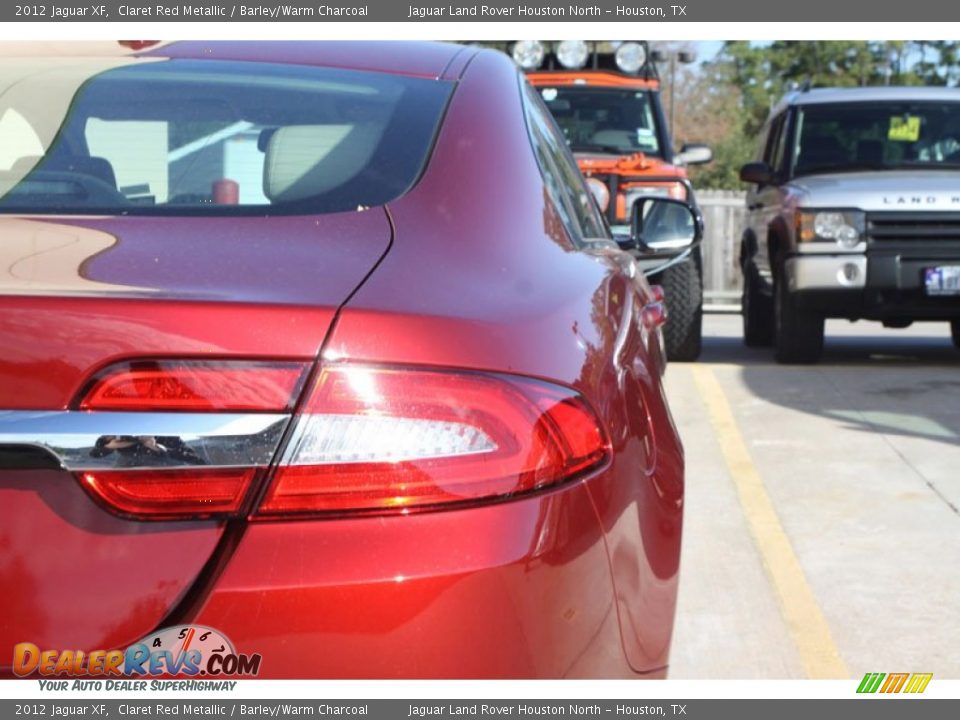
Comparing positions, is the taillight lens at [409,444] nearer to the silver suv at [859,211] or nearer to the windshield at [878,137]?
the silver suv at [859,211]

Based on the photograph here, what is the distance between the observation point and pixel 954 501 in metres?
5.93

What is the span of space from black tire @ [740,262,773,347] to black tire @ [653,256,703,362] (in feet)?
4.79

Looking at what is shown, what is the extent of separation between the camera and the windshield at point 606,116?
36.7ft

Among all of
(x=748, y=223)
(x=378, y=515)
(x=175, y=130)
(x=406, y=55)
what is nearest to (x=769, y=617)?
(x=406, y=55)

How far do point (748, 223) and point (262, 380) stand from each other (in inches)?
424

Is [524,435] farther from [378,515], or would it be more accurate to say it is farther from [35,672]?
[35,672]

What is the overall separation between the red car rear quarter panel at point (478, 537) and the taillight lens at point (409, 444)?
0.03 metres

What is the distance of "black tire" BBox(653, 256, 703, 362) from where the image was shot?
378 inches

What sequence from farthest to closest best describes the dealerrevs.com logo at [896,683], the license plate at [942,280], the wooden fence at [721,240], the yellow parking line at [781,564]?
the wooden fence at [721,240]
the license plate at [942,280]
the yellow parking line at [781,564]
the dealerrevs.com logo at [896,683]

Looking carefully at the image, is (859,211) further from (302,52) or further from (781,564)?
(302,52)

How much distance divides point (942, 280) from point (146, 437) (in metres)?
8.25

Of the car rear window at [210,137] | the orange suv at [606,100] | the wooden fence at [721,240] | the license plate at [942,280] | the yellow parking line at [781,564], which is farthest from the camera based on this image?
the wooden fence at [721,240]

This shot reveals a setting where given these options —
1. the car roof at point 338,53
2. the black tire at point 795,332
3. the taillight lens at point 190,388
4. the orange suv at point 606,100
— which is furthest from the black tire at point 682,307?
the taillight lens at point 190,388

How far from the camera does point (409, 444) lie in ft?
5.75
